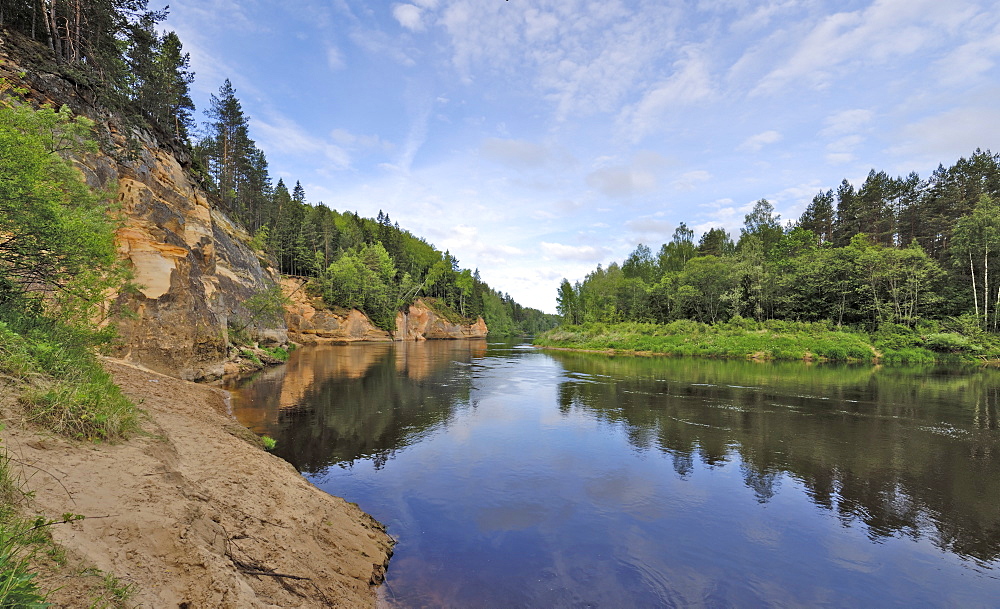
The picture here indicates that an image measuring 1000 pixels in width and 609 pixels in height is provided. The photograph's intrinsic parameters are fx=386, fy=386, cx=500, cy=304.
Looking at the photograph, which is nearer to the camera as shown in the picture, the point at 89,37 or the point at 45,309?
the point at 45,309

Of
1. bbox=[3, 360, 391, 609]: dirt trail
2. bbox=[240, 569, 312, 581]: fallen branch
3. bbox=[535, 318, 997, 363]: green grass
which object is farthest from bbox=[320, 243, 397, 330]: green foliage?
bbox=[240, 569, 312, 581]: fallen branch

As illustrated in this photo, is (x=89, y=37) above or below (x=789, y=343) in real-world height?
above

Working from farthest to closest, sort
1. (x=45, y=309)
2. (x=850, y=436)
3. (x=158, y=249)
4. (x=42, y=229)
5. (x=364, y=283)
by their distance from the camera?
(x=364, y=283)
(x=158, y=249)
(x=850, y=436)
(x=45, y=309)
(x=42, y=229)

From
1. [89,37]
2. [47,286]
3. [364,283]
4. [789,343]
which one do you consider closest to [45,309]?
[47,286]

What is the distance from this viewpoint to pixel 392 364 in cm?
3662

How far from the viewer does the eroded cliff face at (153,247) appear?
1733 centimetres

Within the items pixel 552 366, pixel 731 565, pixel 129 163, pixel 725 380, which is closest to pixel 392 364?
pixel 552 366

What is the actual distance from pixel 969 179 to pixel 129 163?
94.3m

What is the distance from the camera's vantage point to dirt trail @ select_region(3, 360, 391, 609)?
11.5 feet

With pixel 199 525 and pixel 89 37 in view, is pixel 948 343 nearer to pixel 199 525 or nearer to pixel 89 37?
pixel 199 525

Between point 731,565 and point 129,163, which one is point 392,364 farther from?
point 731,565

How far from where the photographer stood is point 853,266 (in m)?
50.3

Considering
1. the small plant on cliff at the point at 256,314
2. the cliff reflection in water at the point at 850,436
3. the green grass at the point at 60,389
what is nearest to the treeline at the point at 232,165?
the small plant on cliff at the point at 256,314

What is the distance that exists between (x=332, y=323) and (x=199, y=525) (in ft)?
215
